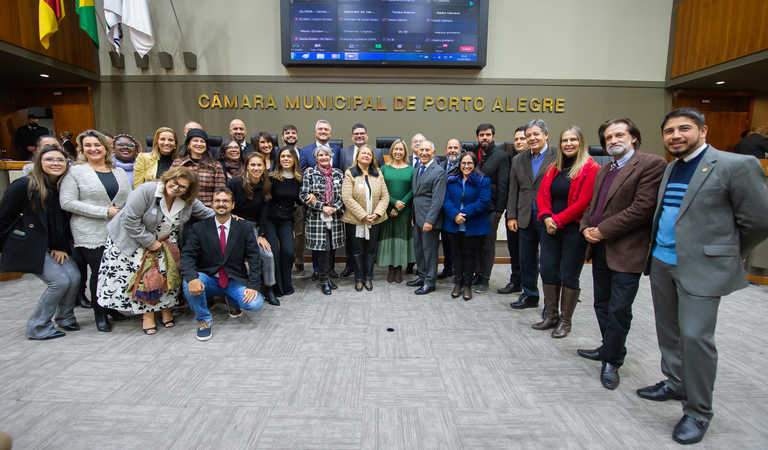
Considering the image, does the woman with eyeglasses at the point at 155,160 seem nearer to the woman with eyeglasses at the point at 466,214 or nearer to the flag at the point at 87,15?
the woman with eyeglasses at the point at 466,214

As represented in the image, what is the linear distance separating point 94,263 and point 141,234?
56 centimetres

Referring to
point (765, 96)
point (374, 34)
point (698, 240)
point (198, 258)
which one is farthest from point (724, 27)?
point (198, 258)

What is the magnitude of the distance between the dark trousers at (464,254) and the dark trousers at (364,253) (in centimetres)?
83

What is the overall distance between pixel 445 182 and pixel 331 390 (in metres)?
2.23

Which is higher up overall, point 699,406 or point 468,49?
point 468,49

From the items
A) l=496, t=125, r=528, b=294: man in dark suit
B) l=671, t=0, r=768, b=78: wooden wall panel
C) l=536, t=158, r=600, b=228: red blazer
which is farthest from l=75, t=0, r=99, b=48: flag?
l=671, t=0, r=768, b=78: wooden wall panel

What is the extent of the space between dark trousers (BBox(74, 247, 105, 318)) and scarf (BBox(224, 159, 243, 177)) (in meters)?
1.24

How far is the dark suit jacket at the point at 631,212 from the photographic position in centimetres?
192

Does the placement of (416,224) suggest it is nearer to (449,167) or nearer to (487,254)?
(449,167)

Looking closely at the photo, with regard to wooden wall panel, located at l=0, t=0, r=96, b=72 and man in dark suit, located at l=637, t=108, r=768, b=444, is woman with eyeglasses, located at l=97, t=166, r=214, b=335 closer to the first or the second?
man in dark suit, located at l=637, t=108, r=768, b=444

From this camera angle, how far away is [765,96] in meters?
6.61

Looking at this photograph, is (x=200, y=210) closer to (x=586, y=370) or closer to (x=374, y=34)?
(x=586, y=370)

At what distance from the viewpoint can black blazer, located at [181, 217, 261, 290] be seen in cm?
276

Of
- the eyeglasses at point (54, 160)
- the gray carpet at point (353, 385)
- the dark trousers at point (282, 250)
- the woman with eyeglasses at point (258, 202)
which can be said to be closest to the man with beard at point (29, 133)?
the gray carpet at point (353, 385)
